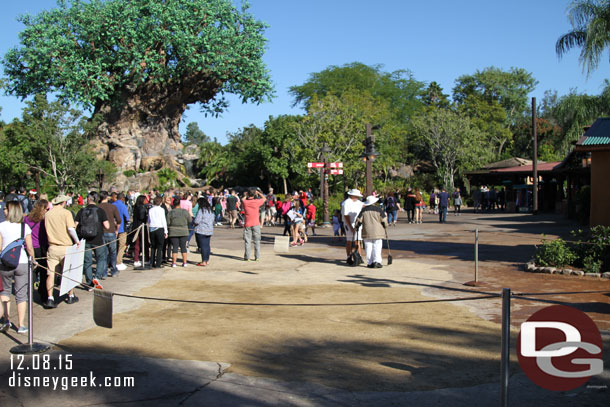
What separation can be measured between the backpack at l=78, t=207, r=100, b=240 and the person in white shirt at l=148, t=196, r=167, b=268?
197 cm

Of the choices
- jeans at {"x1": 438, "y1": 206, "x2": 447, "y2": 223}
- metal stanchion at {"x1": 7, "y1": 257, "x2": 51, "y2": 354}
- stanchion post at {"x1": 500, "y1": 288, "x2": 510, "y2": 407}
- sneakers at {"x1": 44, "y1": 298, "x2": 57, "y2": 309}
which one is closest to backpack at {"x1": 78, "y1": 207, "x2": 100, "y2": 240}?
sneakers at {"x1": 44, "y1": 298, "x2": 57, "y2": 309}

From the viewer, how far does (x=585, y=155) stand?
2348cm

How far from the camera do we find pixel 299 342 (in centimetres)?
655

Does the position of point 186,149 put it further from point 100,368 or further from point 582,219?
point 100,368

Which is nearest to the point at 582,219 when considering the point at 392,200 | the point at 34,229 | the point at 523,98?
the point at 392,200

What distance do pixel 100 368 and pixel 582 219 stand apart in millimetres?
21299

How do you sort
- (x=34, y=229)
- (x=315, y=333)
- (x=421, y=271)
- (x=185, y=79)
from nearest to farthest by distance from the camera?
(x=315, y=333) → (x=34, y=229) → (x=421, y=271) → (x=185, y=79)

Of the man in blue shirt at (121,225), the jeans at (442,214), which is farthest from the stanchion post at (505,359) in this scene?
the jeans at (442,214)

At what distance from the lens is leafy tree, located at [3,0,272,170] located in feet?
122

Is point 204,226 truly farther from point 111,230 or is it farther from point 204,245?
point 111,230

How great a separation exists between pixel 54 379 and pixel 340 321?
3607 millimetres

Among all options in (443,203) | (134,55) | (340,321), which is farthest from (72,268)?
(134,55)

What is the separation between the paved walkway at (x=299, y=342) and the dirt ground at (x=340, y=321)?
2 centimetres

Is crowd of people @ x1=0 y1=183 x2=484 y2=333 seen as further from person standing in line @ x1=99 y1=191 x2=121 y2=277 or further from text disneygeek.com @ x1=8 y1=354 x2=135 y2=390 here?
text disneygeek.com @ x1=8 y1=354 x2=135 y2=390
